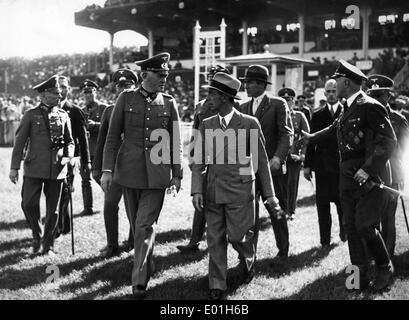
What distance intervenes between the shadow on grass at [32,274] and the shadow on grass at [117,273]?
238mm

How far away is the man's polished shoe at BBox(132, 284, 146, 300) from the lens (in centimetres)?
473

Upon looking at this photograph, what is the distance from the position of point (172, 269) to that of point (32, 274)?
148 cm

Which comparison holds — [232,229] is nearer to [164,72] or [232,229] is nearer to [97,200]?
[164,72]

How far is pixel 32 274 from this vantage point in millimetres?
5566

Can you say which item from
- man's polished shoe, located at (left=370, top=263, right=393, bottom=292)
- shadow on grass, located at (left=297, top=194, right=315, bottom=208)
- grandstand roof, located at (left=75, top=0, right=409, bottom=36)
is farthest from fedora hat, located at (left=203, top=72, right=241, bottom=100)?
grandstand roof, located at (left=75, top=0, right=409, bottom=36)

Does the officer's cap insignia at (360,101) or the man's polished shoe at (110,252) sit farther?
the man's polished shoe at (110,252)

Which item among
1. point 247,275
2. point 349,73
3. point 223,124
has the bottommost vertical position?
point 247,275

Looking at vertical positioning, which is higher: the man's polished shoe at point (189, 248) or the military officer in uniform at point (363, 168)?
the military officer in uniform at point (363, 168)

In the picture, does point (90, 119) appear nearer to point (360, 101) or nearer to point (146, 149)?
point (146, 149)

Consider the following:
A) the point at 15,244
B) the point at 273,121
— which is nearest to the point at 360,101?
the point at 273,121

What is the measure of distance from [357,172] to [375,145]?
30cm

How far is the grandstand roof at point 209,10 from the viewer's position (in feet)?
73.1

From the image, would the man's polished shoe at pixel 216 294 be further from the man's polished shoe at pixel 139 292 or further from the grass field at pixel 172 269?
the man's polished shoe at pixel 139 292

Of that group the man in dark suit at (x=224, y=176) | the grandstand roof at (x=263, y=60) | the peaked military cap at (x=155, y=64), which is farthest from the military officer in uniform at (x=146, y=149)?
the grandstand roof at (x=263, y=60)
